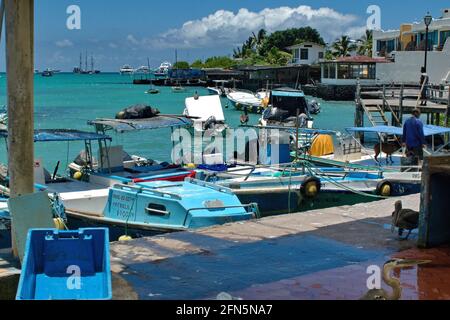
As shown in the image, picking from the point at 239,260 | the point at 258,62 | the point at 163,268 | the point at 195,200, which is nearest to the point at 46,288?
the point at 163,268

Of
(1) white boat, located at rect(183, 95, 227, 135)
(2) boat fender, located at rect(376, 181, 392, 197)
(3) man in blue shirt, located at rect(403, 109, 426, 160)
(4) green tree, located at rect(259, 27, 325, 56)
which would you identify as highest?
(4) green tree, located at rect(259, 27, 325, 56)

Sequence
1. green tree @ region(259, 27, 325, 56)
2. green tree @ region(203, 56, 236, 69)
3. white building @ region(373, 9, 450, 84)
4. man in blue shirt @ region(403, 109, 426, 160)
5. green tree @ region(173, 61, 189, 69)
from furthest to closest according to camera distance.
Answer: green tree @ region(173, 61, 189, 69), green tree @ region(203, 56, 236, 69), green tree @ region(259, 27, 325, 56), white building @ region(373, 9, 450, 84), man in blue shirt @ region(403, 109, 426, 160)

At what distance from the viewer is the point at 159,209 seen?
528 inches

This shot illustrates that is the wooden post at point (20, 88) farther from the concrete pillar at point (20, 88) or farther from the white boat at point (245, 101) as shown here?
the white boat at point (245, 101)

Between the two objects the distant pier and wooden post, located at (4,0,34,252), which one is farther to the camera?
A: the distant pier

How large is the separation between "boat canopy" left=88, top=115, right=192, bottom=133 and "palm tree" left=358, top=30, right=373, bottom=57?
88805mm

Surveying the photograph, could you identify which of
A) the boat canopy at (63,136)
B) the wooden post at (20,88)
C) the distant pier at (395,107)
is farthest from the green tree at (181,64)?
the wooden post at (20,88)

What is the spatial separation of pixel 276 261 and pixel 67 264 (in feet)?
8.18

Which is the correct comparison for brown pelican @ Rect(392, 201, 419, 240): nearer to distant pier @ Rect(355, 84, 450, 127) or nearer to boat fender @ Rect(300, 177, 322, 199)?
boat fender @ Rect(300, 177, 322, 199)

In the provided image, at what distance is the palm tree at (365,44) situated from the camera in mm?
105088

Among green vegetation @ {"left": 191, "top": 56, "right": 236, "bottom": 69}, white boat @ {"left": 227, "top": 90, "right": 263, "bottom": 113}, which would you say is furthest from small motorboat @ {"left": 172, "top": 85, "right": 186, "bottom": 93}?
white boat @ {"left": 227, "top": 90, "right": 263, "bottom": 113}

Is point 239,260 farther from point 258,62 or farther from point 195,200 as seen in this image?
point 258,62

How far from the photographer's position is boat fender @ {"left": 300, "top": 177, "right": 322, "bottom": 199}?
16.8 meters
